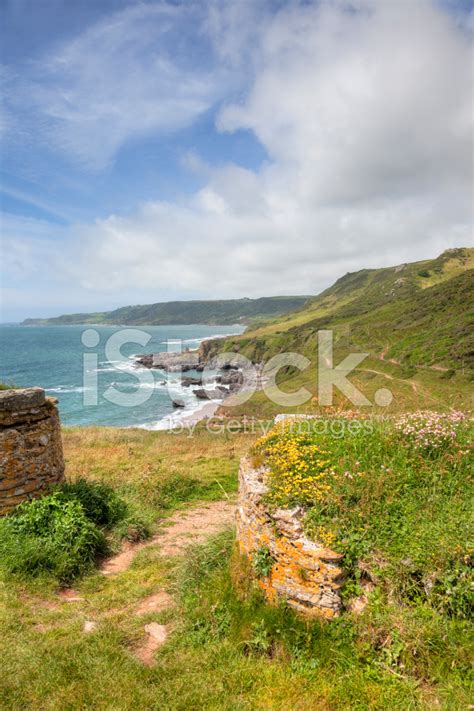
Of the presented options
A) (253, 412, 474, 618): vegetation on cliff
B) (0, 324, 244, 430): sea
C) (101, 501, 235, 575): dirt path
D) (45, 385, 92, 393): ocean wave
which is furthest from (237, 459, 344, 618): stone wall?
(45, 385, 92, 393): ocean wave

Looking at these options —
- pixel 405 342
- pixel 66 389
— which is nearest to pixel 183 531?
pixel 66 389

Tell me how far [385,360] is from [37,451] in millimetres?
67781

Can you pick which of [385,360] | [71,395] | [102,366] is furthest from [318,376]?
[102,366]

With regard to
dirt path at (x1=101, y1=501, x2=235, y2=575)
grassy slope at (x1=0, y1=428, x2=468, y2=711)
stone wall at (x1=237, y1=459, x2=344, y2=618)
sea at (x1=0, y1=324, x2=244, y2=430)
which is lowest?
sea at (x1=0, y1=324, x2=244, y2=430)

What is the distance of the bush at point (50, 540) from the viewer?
5.91 m

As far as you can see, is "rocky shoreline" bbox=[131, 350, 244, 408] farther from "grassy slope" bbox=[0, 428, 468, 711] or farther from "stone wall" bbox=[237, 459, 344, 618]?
"stone wall" bbox=[237, 459, 344, 618]

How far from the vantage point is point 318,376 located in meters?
66.1

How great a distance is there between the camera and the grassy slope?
3.50 metres

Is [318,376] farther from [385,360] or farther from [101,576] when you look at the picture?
[101,576]

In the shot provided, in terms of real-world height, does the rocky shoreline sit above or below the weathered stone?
below

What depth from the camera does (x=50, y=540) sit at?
20.6 ft

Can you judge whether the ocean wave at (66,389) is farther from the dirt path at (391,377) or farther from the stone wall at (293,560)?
the stone wall at (293,560)

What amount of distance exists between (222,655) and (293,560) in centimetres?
128

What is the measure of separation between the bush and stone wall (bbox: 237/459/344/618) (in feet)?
9.96
